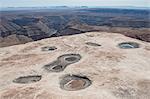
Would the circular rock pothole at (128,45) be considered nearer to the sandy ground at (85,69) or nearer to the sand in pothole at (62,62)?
the sandy ground at (85,69)

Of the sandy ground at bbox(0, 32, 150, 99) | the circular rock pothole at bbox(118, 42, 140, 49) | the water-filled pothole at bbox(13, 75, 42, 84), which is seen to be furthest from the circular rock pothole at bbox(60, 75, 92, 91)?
the circular rock pothole at bbox(118, 42, 140, 49)

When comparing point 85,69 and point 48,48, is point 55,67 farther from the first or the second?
point 48,48

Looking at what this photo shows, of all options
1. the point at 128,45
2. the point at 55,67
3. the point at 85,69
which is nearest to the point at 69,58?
the point at 55,67

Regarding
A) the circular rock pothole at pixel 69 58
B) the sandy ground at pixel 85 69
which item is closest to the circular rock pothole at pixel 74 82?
the sandy ground at pixel 85 69

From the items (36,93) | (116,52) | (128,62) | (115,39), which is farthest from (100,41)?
(36,93)

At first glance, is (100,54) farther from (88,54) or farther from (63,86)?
(63,86)
